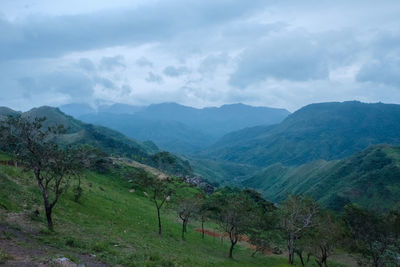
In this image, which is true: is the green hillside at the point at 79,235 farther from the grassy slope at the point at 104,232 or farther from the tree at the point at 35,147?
the tree at the point at 35,147

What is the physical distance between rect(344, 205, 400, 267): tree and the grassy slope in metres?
10.9

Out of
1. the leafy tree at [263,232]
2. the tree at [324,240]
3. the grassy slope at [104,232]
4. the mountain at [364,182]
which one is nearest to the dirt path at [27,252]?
the grassy slope at [104,232]

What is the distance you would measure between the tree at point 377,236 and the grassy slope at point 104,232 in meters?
10.9

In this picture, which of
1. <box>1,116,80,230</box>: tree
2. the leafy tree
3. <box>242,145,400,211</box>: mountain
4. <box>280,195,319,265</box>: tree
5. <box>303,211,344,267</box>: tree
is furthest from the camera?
<box>242,145,400,211</box>: mountain

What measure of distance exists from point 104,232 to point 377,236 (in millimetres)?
32010

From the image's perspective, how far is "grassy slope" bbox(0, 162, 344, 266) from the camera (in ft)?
71.7

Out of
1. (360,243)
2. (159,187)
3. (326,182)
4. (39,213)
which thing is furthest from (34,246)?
(326,182)

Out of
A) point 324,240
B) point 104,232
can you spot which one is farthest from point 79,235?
point 324,240

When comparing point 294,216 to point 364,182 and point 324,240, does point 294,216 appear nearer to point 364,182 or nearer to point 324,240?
point 324,240

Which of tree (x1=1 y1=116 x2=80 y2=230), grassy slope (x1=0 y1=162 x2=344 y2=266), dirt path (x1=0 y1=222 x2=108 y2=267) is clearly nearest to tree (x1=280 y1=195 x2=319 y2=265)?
grassy slope (x1=0 y1=162 x2=344 y2=266)

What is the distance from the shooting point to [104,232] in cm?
3002

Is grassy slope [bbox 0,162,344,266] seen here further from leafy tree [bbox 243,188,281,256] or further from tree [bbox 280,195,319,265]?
tree [bbox 280,195,319,265]

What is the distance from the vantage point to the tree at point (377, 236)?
115 feet

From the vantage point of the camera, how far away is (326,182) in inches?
6841
